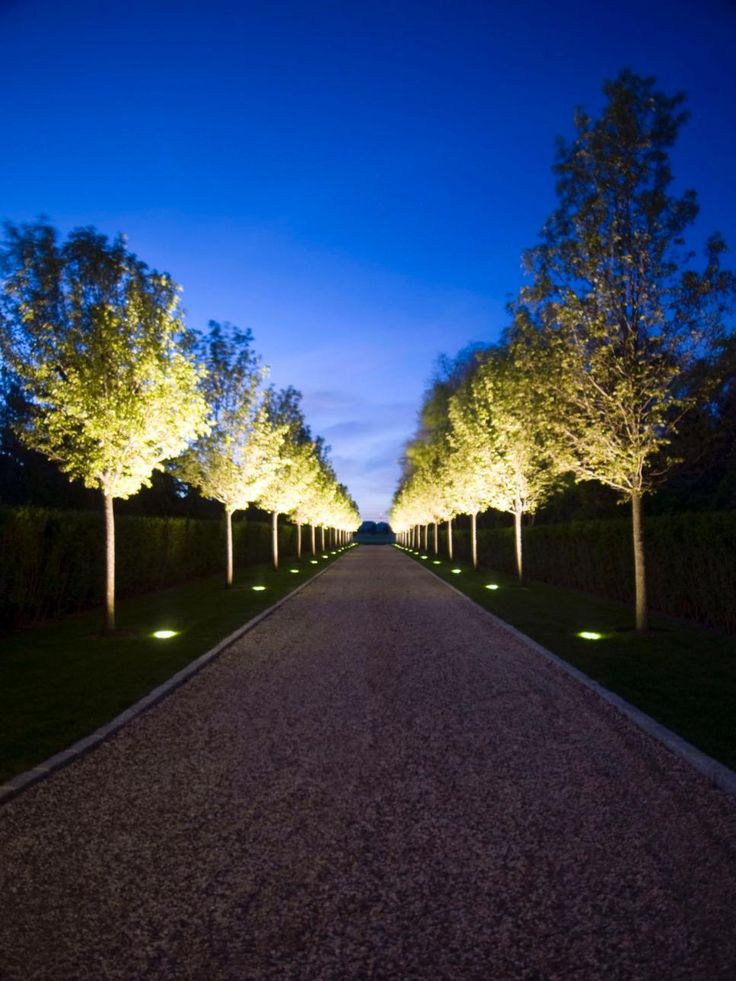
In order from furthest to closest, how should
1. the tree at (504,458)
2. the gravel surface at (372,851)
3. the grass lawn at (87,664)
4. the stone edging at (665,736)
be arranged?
the tree at (504,458) < the grass lawn at (87,664) < the stone edging at (665,736) < the gravel surface at (372,851)

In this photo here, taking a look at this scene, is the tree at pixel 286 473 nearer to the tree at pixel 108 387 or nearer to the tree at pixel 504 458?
the tree at pixel 504 458

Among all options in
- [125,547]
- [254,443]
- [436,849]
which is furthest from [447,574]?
[436,849]

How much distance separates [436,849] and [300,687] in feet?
15.0

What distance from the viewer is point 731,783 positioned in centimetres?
491

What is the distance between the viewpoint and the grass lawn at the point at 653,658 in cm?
665

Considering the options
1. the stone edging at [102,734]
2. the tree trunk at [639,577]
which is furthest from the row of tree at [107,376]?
the tree trunk at [639,577]

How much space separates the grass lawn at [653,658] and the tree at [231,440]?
8872 millimetres

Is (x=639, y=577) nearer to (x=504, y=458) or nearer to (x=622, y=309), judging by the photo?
(x=622, y=309)

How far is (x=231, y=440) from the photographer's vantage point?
76.6 ft

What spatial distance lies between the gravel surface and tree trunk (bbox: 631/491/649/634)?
17.4ft

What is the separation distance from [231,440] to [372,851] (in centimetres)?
2006

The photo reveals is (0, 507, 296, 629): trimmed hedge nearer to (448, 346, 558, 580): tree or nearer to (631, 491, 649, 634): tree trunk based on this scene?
(448, 346, 558, 580): tree

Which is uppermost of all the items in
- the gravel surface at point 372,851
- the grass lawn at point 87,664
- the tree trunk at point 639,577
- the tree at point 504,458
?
the tree at point 504,458

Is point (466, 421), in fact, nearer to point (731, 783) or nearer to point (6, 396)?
point (6, 396)
